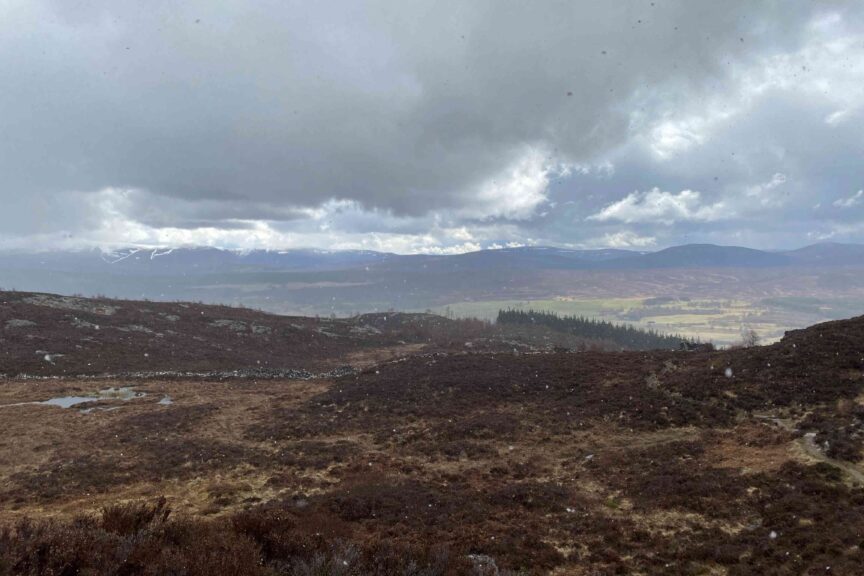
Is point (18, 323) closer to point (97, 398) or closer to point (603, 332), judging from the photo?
point (97, 398)

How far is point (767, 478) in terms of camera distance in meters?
16.4

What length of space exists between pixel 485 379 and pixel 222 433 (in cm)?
1974

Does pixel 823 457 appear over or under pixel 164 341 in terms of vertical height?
over

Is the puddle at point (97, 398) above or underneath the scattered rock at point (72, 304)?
underneath

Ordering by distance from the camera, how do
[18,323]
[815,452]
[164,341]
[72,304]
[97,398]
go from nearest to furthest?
1. [815,452]
2. [97,398]
3. [18,323]
4. [164,341]
5. [72,304]

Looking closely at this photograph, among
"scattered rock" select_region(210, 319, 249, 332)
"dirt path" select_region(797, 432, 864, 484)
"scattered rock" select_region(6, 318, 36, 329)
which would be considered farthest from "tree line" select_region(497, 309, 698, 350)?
"scattered rock" select_region(6, 318, 36, 329)

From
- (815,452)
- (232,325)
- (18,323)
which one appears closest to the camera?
(815,452)

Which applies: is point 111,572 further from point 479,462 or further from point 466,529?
point 479,462

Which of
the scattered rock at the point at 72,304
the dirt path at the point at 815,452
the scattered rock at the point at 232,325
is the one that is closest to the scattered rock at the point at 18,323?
the scattered rock at the point at 72,304

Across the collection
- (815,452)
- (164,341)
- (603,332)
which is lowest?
(603,332)

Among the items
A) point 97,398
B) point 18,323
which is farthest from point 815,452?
point 18,323

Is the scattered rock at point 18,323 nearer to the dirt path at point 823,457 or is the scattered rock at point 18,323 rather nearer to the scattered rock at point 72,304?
the scattered rock at point 72,304

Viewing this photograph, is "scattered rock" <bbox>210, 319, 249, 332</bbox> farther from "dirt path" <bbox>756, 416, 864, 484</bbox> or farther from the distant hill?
"dirt path" <bbox>756, 416, 864, 484</bbox>

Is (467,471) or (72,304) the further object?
(72,304)
